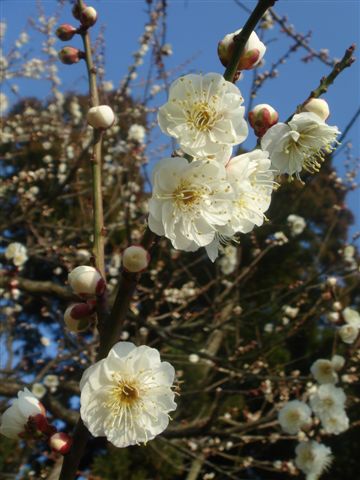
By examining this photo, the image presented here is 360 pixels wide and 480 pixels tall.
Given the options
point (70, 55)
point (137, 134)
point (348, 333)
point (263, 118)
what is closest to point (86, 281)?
point (263, 118)

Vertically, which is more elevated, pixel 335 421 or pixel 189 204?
pixel 189 204

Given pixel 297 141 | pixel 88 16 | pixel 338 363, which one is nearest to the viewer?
pixel 297 141

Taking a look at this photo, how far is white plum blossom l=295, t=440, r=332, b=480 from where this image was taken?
3.16 meters

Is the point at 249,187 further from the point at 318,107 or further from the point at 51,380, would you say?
the point at 51,380

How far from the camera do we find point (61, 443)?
95 centimetres

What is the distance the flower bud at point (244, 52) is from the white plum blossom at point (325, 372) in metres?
2.30

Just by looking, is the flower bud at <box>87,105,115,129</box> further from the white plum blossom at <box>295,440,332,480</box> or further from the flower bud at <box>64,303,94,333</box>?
the white plum blossom at <box>295,440,332,480</box>

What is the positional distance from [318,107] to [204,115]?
0.25 metres

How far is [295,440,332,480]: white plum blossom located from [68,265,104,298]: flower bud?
2.71 metres

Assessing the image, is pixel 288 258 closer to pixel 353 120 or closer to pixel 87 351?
pixel 87 351

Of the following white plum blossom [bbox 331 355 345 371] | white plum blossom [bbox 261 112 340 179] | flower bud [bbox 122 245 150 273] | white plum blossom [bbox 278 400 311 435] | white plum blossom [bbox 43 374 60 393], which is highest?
white plum blossom [bbox 261 112 340 179]

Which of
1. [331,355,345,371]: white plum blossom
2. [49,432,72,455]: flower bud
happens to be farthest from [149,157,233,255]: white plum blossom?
[331,355,345,371]: white plum blossom

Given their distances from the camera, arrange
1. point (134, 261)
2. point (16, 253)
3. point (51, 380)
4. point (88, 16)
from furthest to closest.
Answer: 1. point (51, 380)
2. point (16, 253)
3. point (88, 16)
4. point (134, 261)

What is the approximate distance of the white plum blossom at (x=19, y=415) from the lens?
1089 mm
